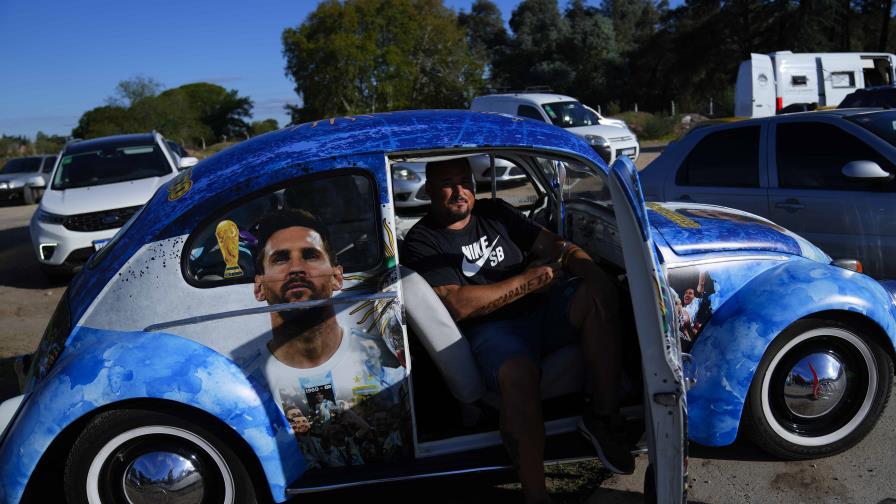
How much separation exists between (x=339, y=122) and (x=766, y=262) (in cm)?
231

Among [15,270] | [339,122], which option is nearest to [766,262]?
[339,122]

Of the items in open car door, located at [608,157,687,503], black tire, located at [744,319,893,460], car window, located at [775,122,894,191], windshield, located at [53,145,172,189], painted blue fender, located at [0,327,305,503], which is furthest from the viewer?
windshield, located at [53,145,172,189]

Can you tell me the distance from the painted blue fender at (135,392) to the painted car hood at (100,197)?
6204 mm

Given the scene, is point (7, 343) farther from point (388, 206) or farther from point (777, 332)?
point (777, 332)

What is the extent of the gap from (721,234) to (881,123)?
2.78 m

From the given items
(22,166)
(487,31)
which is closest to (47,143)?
(22,166)

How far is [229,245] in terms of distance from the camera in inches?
119

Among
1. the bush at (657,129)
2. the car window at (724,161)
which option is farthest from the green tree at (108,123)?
the car window at (724,161)

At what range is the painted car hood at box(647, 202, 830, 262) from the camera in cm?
357

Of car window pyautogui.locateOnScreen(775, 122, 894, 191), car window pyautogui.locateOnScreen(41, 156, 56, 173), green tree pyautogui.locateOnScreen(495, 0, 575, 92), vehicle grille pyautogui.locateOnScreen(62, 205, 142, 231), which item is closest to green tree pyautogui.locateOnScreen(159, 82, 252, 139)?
green tree pyautogui.locateOnScreen(495, 0, 575, 92)

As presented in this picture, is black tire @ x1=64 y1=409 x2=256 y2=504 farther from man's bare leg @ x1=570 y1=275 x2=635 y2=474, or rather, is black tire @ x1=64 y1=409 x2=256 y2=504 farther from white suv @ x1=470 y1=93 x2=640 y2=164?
white suv @ x1=470 y1=93 x2=640 y2=164

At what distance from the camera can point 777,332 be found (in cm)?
334

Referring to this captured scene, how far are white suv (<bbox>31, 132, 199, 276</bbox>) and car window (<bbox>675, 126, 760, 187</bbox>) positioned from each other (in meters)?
5.80

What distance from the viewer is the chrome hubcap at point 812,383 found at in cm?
349
